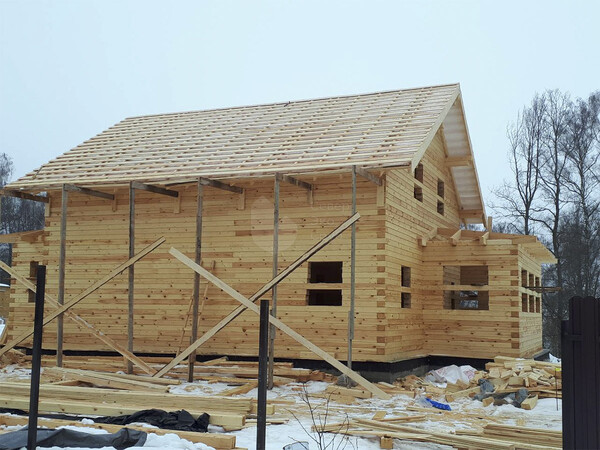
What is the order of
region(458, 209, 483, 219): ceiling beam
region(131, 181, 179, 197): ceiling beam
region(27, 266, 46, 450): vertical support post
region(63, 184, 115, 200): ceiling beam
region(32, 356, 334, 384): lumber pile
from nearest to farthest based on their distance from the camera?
region(27, 266, 46, 450): vertical support post → region(32, 356, 334, 384): lumber pile → region(131, 181, 179, 197): ceiling beam → region(63, 184, 115, 200): ceiling beam → region(458, 209, 483, 219): ceiling beam

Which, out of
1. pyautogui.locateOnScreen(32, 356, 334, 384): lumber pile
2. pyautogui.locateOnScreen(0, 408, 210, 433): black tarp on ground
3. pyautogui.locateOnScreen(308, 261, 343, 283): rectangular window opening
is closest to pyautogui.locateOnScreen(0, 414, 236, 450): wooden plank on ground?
pyautogui.locateOnScreen(0, 408, 210, 433): black tarp on ground

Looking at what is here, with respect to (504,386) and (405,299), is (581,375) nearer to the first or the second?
(504,386)

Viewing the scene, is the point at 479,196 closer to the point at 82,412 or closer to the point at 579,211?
the point at 579,211

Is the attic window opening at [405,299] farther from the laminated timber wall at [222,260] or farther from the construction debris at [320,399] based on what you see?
the laminated timber wall at [222,260]

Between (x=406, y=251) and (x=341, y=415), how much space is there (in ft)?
20.4

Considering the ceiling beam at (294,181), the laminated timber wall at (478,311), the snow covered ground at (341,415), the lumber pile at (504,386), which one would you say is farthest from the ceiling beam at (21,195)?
the lumber pile at (504,386)

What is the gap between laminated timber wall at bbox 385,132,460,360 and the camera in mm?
15633

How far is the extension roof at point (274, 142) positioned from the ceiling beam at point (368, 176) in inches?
7.3

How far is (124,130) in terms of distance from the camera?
22.1 m

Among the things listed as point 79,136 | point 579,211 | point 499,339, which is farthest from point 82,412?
point 79,136

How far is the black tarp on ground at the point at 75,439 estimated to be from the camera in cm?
741

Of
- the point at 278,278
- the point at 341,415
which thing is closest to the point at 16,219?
the point at 278,278

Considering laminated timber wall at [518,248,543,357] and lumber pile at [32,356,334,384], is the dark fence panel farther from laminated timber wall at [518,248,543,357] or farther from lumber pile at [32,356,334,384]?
laminated timber wall at [518,248,543,357]

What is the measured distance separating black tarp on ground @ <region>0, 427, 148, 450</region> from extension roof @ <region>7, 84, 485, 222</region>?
770 centimetres
